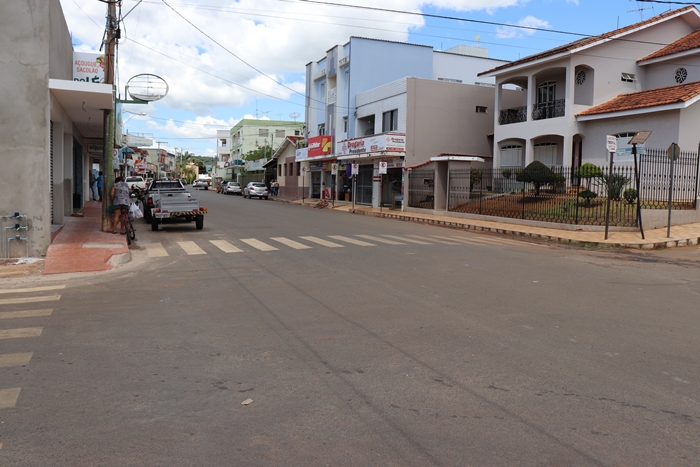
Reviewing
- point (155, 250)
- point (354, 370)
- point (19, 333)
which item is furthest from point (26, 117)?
point (354, 370)

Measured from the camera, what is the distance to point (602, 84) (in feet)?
91.3

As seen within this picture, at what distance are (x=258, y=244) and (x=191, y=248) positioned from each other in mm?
1757

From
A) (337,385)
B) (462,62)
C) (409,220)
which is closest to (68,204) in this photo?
(409,220)

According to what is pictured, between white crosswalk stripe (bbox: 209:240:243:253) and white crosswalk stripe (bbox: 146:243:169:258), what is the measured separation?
54.8 inches

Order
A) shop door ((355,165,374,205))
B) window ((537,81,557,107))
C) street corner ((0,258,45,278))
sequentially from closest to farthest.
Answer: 1. street corner ((0,258,45,278))
2. window ((537,81,557,107))
3. shop door ((355,165,374,205))

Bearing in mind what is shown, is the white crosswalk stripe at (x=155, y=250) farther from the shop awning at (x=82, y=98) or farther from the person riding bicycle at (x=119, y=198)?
the shop awning at (x=82, y=98)

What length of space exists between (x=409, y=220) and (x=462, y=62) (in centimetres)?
2276

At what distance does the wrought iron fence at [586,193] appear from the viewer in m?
20.4

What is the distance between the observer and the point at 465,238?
1844 cm

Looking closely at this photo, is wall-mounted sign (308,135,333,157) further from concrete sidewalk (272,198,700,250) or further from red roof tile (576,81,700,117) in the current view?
red roof tile (576,81,700,117)

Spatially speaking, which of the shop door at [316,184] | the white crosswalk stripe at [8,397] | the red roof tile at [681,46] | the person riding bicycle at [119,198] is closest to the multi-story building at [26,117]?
the person riding bicycle at [119,198]

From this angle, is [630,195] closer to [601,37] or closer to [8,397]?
[601,37]

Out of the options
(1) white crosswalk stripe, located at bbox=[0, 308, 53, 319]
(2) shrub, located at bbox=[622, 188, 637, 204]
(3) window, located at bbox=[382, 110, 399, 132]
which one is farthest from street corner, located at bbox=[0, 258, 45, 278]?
(3) window, located at bbox=[382, 110, 399, 132]

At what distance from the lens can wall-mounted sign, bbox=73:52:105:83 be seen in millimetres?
18375
